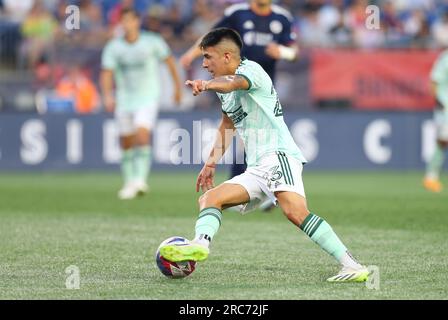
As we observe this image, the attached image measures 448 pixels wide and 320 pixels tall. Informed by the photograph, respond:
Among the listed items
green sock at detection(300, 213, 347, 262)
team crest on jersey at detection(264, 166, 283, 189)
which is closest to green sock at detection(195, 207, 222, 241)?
team crest on jersey at detection(264, 166, 283, 189)

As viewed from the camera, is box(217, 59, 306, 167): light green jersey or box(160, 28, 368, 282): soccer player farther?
box(217, 59, 306, 167): light green jersey

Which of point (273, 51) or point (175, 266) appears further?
point (273, 51)

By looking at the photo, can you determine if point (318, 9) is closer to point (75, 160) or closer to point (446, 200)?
point (75, 160)

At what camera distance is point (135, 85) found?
1600 centimetres

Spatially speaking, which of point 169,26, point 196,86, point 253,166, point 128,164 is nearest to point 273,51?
point 128,164

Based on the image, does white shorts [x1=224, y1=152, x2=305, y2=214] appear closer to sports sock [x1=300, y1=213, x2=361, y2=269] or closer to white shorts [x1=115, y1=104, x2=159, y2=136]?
sports sock [x1=300, y1=213, x2=361, y2=269]

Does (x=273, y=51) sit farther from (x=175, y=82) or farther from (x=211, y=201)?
(x=211, y=201)

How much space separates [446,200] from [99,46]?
8269 mm

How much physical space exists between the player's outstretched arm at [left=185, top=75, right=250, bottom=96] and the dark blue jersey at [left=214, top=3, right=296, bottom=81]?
5760mm

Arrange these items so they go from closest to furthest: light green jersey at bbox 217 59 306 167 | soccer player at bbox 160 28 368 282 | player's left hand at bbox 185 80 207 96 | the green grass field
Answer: player's left hand at bbox 185 80 207 96
the green grass field
soccer player at bbox 160 28 368 282
light green jersey at bbox 217 59 306 167

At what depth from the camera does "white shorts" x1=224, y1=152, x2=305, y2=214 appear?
7754 mm

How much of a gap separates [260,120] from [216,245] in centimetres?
229
